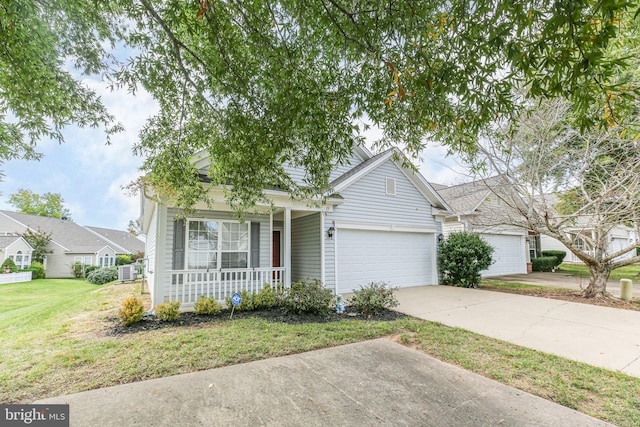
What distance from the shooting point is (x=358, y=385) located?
340 cm

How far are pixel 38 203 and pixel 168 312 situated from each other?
4245cm

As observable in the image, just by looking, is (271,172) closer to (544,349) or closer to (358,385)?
(358,385)

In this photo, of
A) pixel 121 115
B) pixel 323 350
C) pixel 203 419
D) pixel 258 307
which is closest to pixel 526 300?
pixel 323 350

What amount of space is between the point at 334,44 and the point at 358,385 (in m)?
4.43

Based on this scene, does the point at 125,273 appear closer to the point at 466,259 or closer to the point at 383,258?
the point at 383,258

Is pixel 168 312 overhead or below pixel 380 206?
below

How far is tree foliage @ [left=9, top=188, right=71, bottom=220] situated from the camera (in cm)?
3279

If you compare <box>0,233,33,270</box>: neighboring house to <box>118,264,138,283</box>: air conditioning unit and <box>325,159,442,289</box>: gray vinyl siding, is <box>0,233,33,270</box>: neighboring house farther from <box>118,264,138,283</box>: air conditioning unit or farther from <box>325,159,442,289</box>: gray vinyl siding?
<box>325,159,442,289</box>: gray vinyl siding

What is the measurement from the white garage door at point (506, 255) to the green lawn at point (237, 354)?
36.0 ft

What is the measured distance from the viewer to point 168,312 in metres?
6.18

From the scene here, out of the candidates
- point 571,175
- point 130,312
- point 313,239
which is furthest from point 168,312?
point 571,175

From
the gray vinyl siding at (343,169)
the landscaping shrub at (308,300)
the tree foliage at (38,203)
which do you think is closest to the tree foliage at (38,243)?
the tree foliage at (38,203)

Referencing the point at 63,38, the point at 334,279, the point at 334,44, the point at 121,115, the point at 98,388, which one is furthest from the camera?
the point at 334,279

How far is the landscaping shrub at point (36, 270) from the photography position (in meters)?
22.3
